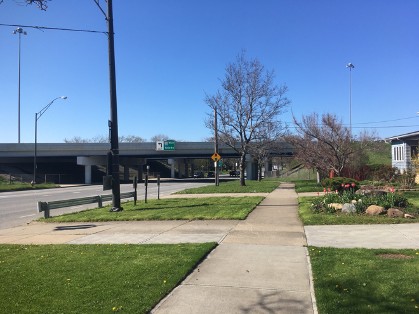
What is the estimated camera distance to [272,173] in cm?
8275

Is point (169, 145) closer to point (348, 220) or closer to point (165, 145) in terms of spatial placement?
point (165, 145)

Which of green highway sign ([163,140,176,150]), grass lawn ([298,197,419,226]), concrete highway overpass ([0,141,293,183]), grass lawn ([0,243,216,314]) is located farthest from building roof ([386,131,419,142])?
green highway sign ([163,140,176,150])

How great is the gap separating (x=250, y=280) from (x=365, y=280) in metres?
1.56

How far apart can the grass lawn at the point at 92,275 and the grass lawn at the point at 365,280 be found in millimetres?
2009

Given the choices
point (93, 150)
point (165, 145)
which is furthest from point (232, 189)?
point (93, 150)

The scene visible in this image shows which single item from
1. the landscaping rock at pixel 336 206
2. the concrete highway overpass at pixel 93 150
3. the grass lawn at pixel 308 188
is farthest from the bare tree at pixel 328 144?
the concrete highway overpass at pixel 93 150

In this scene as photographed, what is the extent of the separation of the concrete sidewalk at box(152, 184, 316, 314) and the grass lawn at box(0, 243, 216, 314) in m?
0.27

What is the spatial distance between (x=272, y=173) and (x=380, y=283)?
255ft

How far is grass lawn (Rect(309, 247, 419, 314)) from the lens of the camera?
4789 mm

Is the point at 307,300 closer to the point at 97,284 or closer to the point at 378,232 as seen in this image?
the point at 97,284

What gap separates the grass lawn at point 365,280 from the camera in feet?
15.7

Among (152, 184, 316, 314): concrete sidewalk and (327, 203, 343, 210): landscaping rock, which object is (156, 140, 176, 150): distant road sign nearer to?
(327, 203, 343, 210): landscaping rock

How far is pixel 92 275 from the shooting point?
245 inches

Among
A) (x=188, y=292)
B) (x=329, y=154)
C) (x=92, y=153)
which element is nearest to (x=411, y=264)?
(x=188, y=292)
